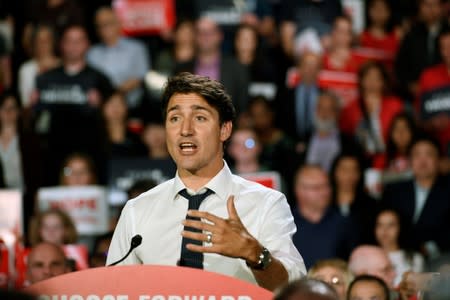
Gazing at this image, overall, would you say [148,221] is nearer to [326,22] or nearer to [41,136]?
[41,136]

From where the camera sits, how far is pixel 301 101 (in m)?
10.3

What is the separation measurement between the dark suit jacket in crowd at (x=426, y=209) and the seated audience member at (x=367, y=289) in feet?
7.30

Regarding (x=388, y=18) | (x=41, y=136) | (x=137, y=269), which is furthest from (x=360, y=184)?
(x=137, y=269)

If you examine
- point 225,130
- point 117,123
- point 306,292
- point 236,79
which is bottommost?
point 306,292

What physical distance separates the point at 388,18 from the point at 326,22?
0.62 metres

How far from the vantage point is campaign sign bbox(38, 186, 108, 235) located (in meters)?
8.40

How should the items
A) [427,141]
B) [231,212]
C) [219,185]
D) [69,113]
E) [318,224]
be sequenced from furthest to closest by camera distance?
[69,113] < [427,141] < [318,224] < [219,185] < [231,212]

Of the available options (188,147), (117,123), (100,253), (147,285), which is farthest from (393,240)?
(147,285)

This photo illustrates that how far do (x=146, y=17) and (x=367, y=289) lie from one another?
6.82 metres

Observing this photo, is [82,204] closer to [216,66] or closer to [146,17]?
[216,66]

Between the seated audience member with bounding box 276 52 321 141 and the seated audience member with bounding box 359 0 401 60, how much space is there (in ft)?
3.94

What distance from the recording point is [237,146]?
29.4 ft

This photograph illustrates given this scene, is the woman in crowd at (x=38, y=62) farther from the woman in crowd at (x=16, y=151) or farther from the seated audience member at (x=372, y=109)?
the seated audience member at (x=372, y=109)

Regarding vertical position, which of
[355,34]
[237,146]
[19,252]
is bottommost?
[19,252]
